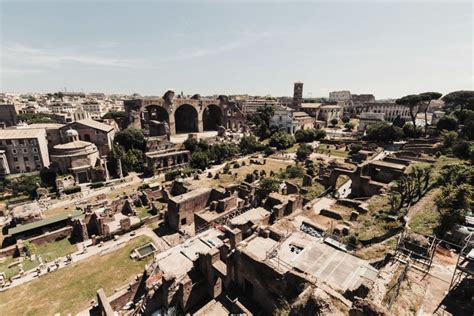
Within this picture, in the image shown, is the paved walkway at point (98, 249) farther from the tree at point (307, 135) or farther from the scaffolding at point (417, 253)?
the tree at point (307, 135)

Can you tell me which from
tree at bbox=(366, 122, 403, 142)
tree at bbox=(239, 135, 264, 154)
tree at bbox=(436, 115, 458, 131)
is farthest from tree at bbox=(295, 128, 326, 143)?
tree at bbox=(436, 115, 458, 131)

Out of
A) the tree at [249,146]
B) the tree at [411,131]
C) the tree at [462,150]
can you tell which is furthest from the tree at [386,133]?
the tree at [249,146]

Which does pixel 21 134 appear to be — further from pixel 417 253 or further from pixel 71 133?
pixel 417 253

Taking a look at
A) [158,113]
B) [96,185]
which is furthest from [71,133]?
[158,113]

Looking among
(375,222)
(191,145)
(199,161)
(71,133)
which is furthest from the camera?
(191,145)

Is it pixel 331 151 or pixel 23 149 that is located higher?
pixel 23 149

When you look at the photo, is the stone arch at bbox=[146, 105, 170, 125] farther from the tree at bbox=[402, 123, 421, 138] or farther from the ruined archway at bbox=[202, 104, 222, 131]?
the tree at bbox=[402, 123, 421, 138]

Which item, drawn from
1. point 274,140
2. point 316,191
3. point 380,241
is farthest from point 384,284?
point 274,140
